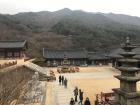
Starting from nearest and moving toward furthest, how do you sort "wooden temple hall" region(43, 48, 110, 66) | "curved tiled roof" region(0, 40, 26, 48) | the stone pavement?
the stone pavement
"curved tiled roof" region(0, 40, 26, 48)
"wooden temple hall" region(43, 48, 110, 66)

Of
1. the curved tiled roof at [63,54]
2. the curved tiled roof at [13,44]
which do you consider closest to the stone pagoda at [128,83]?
the curved tiled roof at [13,44]

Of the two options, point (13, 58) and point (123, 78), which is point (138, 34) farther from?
point (123, 78)

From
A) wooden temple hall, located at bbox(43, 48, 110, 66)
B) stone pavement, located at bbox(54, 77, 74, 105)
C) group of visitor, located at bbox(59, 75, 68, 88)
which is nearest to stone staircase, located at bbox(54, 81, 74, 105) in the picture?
stone pavement, located at bbox(54, 77, 74, 105)

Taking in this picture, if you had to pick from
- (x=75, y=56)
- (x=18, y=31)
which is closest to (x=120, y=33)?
(x=18, y=31)

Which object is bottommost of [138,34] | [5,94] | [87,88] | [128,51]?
[87,88]

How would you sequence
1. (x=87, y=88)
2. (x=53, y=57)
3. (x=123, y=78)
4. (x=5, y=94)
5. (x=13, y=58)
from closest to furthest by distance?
(x=5, y=94)
(x=123, y=78)
(x=87, y=88)
(x=13, y=58)
(x=53, y=57)

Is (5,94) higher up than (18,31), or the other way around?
(18,31)

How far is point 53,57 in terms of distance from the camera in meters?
69.2

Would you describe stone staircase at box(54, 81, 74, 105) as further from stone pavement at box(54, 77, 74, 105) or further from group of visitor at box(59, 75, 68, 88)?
group of visitor at box(59, 75, 68, 88)

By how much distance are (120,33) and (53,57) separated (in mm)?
63992

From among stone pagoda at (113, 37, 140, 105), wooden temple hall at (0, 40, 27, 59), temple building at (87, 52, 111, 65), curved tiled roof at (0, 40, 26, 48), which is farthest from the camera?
temple building at (87, 52, 111, 65)

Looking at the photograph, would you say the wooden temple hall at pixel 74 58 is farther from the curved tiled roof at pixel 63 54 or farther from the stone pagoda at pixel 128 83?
the stone pagoda at pixel 128 83

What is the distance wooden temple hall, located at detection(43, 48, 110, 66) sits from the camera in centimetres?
6938

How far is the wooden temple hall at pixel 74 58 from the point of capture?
6938 centimetres
